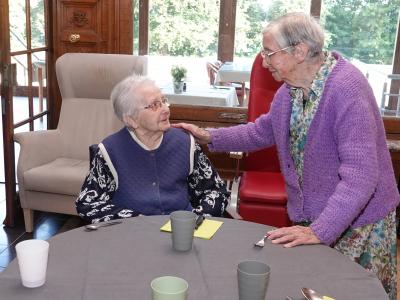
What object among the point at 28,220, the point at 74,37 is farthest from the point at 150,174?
the point at 74,37

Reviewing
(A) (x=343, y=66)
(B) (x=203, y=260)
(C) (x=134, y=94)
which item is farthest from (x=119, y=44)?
(B) (x=203, y=260)

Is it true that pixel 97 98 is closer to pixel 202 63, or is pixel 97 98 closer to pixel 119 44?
pixel 119 44

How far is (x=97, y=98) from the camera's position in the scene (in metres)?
3.66

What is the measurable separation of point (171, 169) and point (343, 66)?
0.77 metres

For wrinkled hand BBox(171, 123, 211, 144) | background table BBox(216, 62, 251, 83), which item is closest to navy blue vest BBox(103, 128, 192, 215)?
wrinkled hand BBox(171, 123, 211, 144)

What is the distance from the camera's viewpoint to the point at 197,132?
212cm

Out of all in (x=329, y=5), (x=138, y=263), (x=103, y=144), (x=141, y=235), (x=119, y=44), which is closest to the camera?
(x=138, y=263)

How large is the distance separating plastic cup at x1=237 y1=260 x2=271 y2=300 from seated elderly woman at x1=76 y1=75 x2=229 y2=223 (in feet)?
2.78

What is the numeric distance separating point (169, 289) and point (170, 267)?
0.92 feet

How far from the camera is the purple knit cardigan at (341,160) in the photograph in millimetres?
1479

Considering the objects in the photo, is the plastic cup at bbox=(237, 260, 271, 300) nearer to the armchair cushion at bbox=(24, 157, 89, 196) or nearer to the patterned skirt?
the patterned skirt

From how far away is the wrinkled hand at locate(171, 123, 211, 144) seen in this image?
211 cm

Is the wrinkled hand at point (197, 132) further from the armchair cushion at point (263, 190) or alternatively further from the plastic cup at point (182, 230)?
the plastic cup at point (182, 230)

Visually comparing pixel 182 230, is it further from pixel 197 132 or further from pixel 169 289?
pixel 197 132
